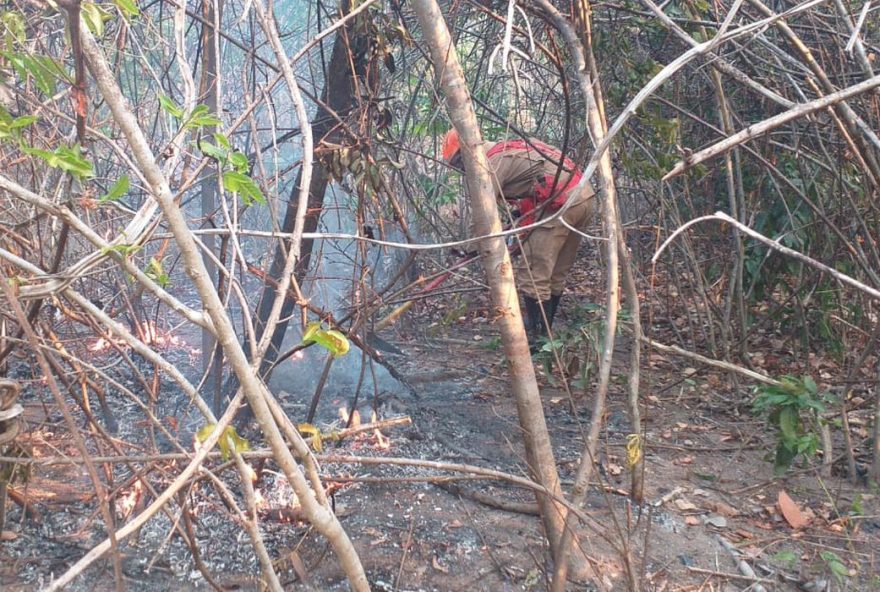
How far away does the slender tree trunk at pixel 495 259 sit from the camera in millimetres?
2564

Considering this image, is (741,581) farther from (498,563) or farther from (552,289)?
(552,289)

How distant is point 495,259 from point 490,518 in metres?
1.40

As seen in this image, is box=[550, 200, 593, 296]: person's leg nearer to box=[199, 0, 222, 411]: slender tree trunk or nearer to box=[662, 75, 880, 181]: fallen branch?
box=[199, 0, 222, 411]: slender tree trunk

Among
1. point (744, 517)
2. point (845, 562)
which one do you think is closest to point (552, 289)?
point (744, 517)

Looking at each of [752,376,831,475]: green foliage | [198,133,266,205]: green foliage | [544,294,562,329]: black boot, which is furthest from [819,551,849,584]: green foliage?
[544,294,562,329]: black boot

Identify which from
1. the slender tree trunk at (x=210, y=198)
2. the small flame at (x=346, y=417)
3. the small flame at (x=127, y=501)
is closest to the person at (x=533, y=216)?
the slender tree trunk at (x=210, y=198)

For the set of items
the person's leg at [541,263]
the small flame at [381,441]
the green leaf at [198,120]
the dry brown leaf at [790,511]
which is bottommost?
the dry brown leaf at [790,511]

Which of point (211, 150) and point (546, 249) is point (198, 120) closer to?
point (211, 150)

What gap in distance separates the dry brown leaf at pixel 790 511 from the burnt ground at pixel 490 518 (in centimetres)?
3

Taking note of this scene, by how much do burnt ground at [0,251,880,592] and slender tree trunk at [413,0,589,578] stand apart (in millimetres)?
225

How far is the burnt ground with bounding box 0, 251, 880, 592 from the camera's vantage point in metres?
3.01

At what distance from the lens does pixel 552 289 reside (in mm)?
6367

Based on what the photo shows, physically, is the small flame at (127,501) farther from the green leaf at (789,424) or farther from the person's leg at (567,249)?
the person's leg at (567,249)

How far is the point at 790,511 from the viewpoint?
11.4ft
